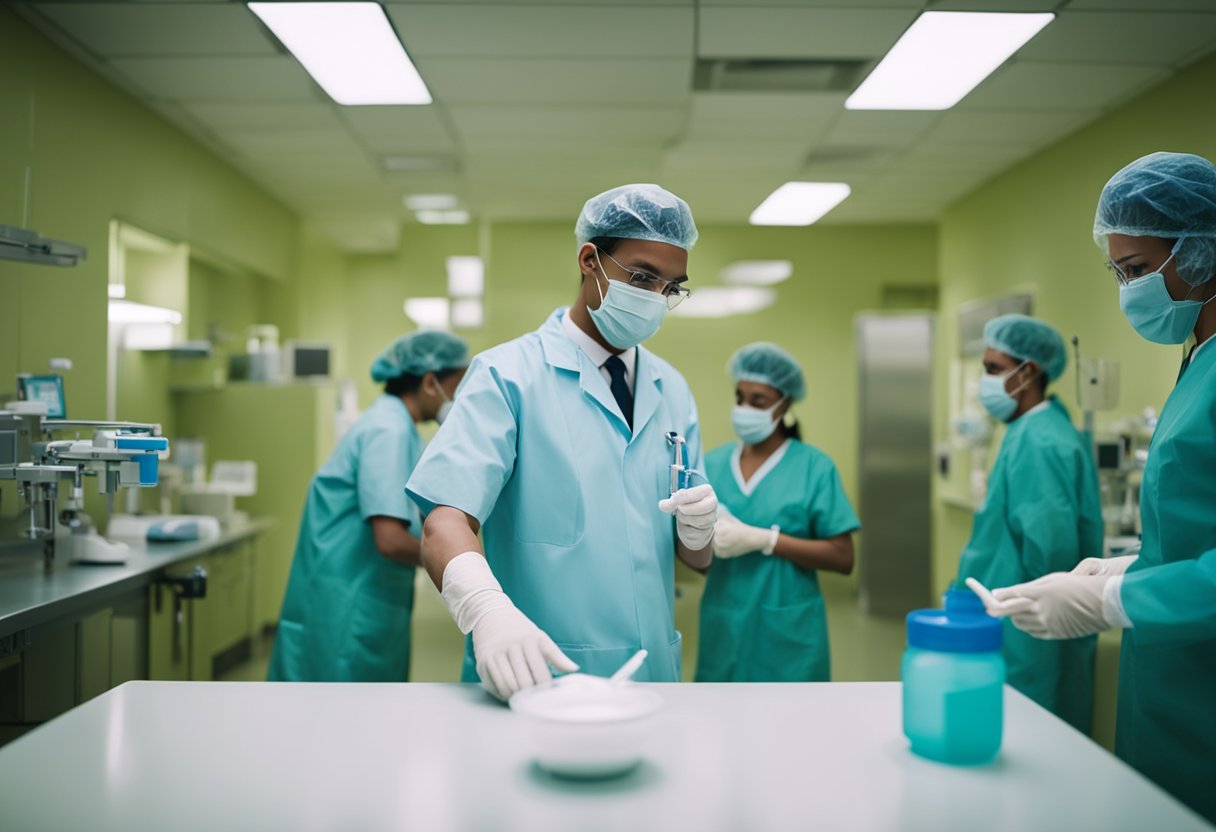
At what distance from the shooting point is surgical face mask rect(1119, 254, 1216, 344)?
1523 mm

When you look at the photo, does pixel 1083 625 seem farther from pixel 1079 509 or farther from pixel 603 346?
pixel 1079 509

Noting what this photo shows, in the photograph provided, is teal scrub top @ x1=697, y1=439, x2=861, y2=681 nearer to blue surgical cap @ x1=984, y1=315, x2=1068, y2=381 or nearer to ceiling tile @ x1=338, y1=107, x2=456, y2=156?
blue surgical cap @ x1=984, y1=315, x2=1068, y2=381

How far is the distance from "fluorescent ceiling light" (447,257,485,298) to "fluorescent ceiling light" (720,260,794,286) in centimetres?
168

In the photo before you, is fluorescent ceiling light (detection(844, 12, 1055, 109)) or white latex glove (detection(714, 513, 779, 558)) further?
fluorescent ceiling light (detection(844, 12, 1055, 109))

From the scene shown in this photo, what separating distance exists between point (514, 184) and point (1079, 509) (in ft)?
11.4

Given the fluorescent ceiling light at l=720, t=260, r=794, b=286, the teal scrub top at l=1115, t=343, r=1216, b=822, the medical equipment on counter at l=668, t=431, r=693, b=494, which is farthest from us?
the fluorescent ceiling light at l=720, t=260, r=794, b=286

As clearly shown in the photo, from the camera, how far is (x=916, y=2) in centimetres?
276

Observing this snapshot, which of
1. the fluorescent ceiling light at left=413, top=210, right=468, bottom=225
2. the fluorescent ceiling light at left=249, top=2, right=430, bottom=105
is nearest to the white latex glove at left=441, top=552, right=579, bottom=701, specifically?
the fluorescent ceiling light at left=249, top=2, right=430, bottom=105

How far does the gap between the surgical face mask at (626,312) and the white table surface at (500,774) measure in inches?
27.6

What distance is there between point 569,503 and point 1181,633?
0.97 metres

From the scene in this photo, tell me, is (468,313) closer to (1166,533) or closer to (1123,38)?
(1123,38)

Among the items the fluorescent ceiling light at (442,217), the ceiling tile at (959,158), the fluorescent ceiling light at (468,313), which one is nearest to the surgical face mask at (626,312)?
the ceiling tile at (959,158)

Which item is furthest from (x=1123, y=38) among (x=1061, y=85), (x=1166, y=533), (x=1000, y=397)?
(x=1166, y=533)

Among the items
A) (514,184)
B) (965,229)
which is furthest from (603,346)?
(965,229)
